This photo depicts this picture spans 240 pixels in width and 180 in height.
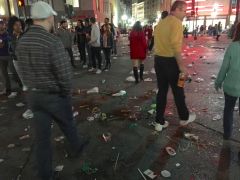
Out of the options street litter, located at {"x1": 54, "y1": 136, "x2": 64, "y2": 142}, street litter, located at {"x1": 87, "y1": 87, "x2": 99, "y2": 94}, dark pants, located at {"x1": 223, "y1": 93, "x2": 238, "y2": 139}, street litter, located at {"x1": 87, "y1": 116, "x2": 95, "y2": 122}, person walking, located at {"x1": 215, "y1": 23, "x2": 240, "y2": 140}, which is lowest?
street litter, located at {"x1": 87, "y1": 116, "x2": 95, "y2": 122}

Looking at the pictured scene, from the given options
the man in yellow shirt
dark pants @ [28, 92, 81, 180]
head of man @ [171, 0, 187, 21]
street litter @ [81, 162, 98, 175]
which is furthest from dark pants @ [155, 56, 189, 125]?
dark pants @ [28, 92, 81, 180]

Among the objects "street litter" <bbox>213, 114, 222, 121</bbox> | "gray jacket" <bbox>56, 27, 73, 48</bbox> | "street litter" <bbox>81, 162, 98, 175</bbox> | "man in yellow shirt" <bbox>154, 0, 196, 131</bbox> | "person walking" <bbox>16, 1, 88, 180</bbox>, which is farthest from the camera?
Result: "gray jacket" <bbox>56, 27, 73, 48</bbox>

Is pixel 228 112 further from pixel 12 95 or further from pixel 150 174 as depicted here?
pixel 12 95

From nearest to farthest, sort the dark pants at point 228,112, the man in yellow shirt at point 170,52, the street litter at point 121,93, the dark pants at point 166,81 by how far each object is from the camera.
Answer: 1. the dark pants at point 228,112
2. the man in yellow shirt at point 170,52
3. the dark pants at point 166,81
4. the street litter at point 121,93

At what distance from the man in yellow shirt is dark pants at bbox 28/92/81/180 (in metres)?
1.84

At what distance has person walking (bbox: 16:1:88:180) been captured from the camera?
2785 millimetres

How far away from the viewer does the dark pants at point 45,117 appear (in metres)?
2.97

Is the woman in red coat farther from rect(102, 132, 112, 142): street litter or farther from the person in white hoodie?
rect(102, 132, 112, 142): street litter

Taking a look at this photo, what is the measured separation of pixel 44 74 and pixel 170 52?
2.19 m

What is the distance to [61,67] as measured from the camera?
2916 millimetres

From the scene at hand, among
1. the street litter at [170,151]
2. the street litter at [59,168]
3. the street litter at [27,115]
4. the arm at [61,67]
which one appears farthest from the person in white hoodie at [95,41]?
the arm at [61,67]

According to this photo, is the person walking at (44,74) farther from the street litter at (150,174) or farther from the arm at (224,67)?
the arm at (224,67)

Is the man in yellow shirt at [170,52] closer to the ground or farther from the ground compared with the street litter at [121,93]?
farther from the ground

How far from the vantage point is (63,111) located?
323cm
